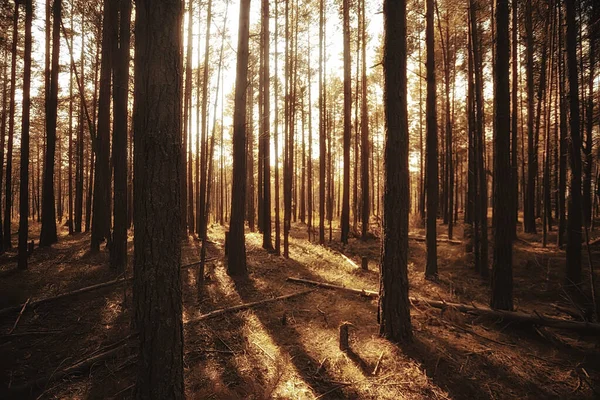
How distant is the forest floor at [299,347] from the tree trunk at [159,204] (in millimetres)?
1176

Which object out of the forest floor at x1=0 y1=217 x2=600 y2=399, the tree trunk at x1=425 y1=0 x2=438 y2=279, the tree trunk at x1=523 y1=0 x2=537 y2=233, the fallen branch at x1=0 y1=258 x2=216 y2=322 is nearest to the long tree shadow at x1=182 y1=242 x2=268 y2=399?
the forest floor at x1=0 y1=217 x2=600 y2=399

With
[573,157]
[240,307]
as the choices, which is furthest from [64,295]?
[573,157]

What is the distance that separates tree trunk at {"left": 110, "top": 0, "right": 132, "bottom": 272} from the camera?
8.20m

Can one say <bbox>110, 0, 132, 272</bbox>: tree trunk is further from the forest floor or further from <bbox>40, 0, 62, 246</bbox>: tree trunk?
<bbox>40, 0, 62, 246</bbox>: tree trunk

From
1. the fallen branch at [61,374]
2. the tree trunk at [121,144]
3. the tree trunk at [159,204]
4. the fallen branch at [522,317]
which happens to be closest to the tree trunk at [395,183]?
the fallen branch at [522,317]

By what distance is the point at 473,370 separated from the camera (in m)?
4.04

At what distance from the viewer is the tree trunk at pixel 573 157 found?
22.1 ft

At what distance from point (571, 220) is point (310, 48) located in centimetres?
1357

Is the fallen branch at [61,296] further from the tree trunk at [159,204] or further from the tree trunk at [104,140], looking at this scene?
the tree trunk at [159,204]

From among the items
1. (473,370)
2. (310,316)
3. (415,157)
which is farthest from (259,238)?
(415,157)

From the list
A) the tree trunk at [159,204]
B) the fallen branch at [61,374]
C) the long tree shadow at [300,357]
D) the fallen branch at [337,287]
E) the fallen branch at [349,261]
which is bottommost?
the long tree shadow at [300,357]

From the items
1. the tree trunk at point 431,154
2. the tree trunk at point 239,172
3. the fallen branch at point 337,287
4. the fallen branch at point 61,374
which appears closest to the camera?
the fallen branch at point 61,374

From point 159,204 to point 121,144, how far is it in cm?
755

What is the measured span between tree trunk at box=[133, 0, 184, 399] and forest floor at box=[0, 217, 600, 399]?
3.86 feet
